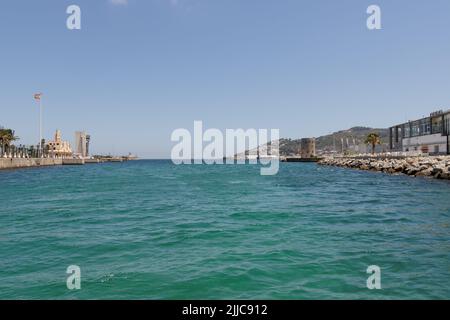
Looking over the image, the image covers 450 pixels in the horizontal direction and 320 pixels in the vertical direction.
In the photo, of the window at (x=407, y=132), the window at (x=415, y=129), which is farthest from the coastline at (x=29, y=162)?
the window at (x=407, y=132)

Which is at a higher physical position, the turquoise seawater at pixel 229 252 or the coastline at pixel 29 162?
the coastline at pixel 29 162

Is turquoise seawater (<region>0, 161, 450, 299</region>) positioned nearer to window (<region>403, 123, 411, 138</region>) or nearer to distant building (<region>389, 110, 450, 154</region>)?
distant building (<region>389, 110, 450, 154</region>)

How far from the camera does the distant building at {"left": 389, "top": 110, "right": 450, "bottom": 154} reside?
99062 mm

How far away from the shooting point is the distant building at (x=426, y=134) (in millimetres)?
99062

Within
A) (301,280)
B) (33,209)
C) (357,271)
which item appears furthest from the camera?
(33,209)

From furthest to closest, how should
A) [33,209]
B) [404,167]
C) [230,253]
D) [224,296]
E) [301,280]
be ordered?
1. [404,167]
2. [33,209]
3. [230,253]
4. [301,280]
5. [224,296]

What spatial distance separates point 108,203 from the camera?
29516mm

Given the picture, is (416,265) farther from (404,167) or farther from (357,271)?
Answer: (404,167)

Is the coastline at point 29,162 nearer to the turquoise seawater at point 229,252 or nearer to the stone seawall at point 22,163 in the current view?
the stone seawall at point 22,163

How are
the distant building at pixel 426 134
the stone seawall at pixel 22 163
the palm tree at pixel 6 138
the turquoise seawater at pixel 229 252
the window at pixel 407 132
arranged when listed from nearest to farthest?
1. the turquoise seawater at pixel 229 252
2. the distant building at pixel 426 134
3. the stone seawall at pixel 22 163
4. the palm tree at pixel 6 138
5. the window at pixel 407 132
